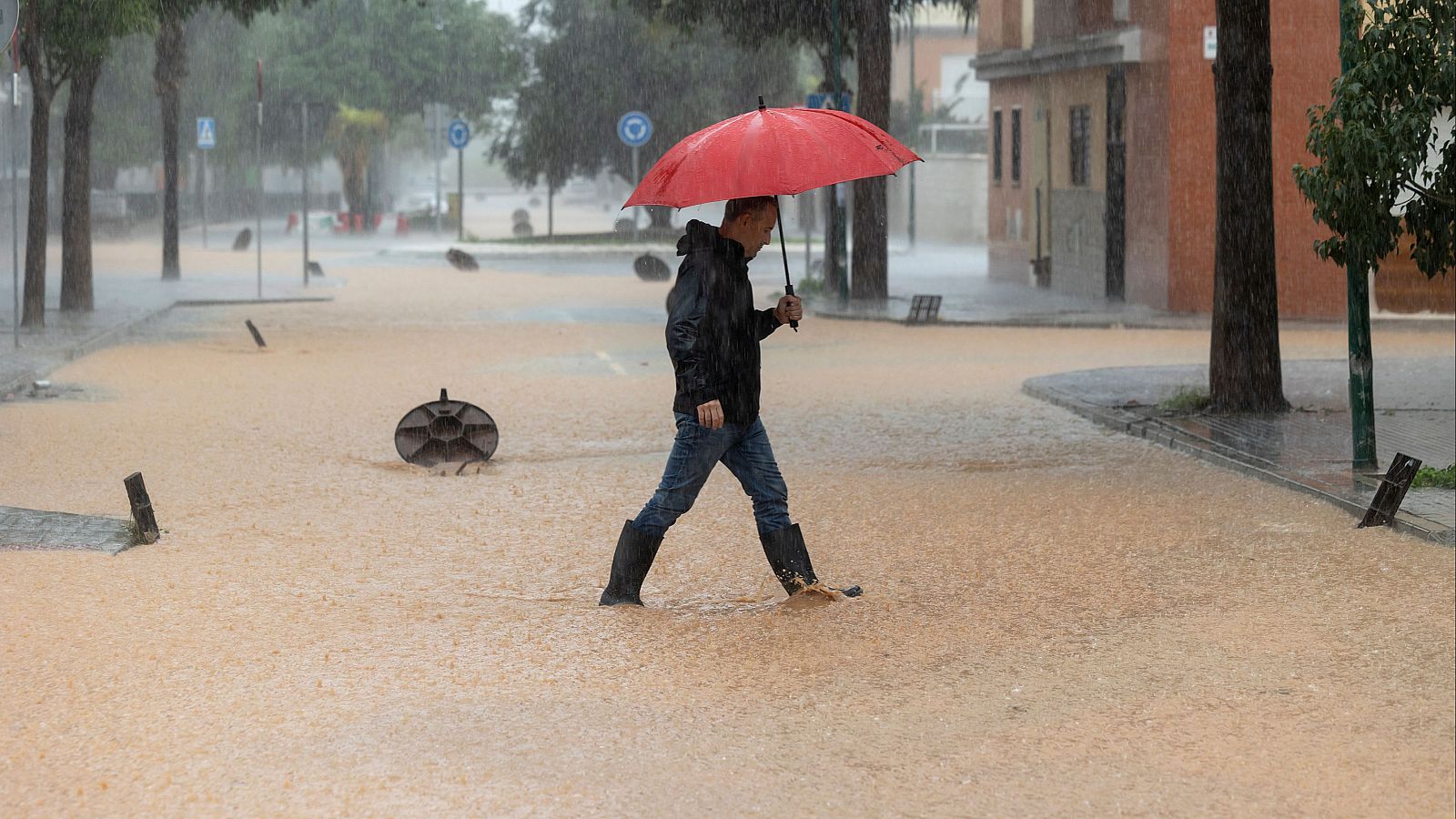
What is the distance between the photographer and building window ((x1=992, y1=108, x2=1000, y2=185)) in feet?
114

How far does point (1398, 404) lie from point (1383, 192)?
4245 millimetres

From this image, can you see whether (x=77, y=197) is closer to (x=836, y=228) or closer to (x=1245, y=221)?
(x=836, y=228)

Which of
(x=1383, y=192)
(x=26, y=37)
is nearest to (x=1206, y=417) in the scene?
(x=1383, y=192)

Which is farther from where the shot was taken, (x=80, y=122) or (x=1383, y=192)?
(x=80, y=122)

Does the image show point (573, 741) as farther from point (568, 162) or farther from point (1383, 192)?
point (568, 162)

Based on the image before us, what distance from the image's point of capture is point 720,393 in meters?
7.27

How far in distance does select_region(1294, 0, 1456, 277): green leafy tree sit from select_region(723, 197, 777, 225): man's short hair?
3831mm

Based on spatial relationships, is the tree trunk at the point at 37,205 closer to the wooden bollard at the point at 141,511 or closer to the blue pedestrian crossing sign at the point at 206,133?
the wooden bollard at the point at 141,511

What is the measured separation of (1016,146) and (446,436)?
75.5ft

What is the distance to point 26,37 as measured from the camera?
2083 cm

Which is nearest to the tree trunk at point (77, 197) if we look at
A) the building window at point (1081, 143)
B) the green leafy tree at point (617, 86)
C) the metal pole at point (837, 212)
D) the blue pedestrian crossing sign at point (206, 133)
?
the metal pole at point (837, 212)

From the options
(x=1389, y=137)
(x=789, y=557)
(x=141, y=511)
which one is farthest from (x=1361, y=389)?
(x=141, y=511)

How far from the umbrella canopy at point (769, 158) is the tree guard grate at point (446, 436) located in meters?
4.20

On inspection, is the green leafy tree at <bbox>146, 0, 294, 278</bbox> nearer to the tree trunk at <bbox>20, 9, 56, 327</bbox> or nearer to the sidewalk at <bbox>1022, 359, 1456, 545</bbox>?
the tree trunk at <bbox>20, 9, 56, 327</bbox>
